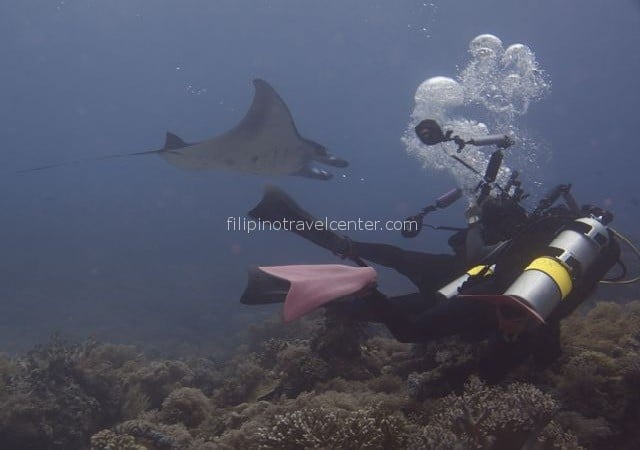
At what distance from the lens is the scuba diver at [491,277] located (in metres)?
3.28

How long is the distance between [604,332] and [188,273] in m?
33.2

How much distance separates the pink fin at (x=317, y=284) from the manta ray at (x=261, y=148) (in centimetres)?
501

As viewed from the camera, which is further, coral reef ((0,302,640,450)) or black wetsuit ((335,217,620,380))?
black wetsuit ((335,217,620,380))

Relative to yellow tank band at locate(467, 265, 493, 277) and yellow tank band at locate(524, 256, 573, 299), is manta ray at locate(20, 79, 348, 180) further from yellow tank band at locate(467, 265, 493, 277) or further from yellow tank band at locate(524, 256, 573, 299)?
yellow tank band at locate(524, 256, 573, 299)

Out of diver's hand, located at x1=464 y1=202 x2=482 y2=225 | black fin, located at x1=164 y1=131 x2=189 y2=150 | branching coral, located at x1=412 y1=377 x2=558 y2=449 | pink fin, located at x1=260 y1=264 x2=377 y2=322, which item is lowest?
branching coral, located at x1=412 y1=377 x2=558 y2=449

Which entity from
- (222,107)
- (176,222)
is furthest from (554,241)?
Answer: (222,107)

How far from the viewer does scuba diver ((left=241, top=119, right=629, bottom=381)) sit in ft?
10.8

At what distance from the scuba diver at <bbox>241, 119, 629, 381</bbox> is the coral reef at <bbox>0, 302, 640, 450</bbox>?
0.47 m

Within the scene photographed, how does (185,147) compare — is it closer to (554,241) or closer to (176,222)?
(554,241)

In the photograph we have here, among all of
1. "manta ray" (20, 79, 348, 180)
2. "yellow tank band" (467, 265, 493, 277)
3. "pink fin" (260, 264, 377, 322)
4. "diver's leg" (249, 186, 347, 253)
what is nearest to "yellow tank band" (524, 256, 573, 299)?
"yellow tank band" (467, 265, 493, 277)

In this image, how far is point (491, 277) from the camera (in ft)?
14.2

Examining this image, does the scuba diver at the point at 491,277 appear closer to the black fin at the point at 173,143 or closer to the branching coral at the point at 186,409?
the branching coral at the point at 186,409

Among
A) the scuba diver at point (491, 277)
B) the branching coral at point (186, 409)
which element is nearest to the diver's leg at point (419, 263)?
the scuba diver at point (491, 277)

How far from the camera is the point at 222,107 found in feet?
385
